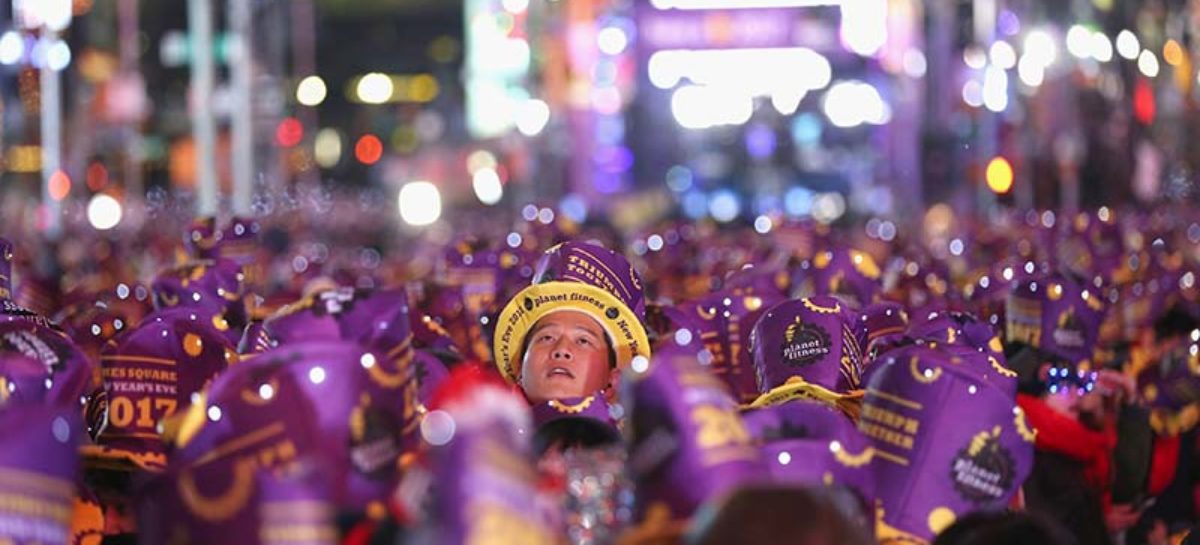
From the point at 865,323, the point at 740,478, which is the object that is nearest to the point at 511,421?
the point at 740,478

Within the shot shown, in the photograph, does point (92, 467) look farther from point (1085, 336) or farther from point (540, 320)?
point (1085, 336)

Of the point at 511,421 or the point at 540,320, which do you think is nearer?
the point at 511,421

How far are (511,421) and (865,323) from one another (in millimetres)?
4681

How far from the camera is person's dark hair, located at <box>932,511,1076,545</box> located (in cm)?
397

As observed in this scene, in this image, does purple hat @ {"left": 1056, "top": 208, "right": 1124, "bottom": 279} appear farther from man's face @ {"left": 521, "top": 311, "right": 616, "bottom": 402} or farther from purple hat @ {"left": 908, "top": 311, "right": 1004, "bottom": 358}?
man's face @ {"left": 521, "top": 311, "right": 616, "bottom": 402}

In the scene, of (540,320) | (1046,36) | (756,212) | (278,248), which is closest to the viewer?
(540,320)

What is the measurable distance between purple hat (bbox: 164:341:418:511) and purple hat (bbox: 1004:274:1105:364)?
4661 millimetres

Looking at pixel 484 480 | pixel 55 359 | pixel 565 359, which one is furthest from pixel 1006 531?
pixel 565 359

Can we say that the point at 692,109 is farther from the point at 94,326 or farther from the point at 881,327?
the point at 94,326

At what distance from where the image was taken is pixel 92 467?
526 cm

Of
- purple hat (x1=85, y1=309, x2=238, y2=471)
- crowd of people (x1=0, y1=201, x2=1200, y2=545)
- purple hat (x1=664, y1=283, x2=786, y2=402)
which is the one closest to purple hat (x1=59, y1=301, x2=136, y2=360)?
crowd of people (x1=0, y1=201, x2=1200, y2=545)

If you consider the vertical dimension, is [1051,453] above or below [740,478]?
below

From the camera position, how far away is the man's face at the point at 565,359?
654cm

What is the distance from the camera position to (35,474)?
355 cm
